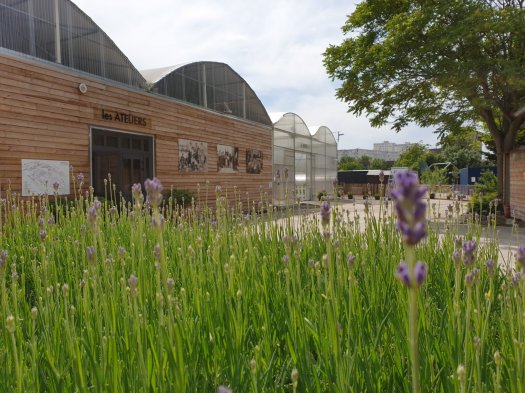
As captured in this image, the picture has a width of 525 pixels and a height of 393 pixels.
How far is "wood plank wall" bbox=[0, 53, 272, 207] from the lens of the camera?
26.7 ft

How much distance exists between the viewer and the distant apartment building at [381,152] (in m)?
87.0

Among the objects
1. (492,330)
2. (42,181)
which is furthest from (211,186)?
(492,330)

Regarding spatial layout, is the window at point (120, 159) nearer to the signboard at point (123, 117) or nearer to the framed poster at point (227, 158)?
the signboard at point (123, 117)

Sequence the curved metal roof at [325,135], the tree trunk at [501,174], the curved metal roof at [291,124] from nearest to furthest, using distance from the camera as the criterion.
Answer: the tree trunk at [501,174] → the curved metal roof at [291,124] → the curved metal roof at [325,135]

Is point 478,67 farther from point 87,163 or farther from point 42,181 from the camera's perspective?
point 42,181

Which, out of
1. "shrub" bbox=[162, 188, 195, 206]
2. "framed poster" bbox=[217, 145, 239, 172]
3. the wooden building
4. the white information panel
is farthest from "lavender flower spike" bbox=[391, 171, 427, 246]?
"framed poster" bbox=[217, 145, 239, 172]

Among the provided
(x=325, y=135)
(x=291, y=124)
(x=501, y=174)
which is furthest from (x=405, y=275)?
(x=325, y=135)

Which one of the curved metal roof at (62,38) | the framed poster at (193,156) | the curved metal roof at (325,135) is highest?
the curved metal roof at (62,38)

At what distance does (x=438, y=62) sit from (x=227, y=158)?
793cm

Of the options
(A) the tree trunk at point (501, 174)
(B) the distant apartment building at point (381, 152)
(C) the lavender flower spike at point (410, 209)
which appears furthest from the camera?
(B) the distant apartment building at point (381, 152)

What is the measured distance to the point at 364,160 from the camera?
63.3 metres

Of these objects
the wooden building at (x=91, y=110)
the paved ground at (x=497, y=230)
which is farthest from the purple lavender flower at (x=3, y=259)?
the wooden building at (x=91, y=110)

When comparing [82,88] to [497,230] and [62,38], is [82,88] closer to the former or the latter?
[62,38]

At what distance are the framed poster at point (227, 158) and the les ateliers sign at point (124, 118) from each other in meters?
4.05
